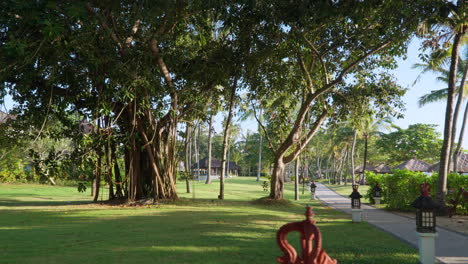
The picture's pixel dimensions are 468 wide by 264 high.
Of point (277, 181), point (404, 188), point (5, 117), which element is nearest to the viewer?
point (404, 188)

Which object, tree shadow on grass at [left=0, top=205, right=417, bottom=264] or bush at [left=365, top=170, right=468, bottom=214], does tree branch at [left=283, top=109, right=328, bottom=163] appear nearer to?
bush at [left=365, top=170, right=468, bottom=214]

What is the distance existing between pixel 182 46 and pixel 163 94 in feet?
7.12

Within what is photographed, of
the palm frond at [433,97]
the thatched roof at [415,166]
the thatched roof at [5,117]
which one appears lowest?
the thatched roof at [415,166]

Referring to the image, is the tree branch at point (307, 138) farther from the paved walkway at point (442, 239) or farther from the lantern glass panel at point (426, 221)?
the lantern glass panel at point (426, 221)

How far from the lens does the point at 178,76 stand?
14656mm

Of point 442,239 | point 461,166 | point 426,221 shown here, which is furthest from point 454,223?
point 461,166

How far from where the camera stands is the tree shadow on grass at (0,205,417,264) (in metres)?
5.73

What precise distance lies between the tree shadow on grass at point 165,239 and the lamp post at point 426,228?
0.36m

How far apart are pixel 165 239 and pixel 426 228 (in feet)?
14.9

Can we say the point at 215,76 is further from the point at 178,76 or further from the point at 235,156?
the point at 235,156

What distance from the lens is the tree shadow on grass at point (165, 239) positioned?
5.73 meters

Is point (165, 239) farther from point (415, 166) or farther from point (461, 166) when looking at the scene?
point (415, 166)

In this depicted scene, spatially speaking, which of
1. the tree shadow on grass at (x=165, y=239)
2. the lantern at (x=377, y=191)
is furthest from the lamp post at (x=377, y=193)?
the tree shadow on grass at (x=165, y=239)

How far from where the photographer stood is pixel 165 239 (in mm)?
7242
